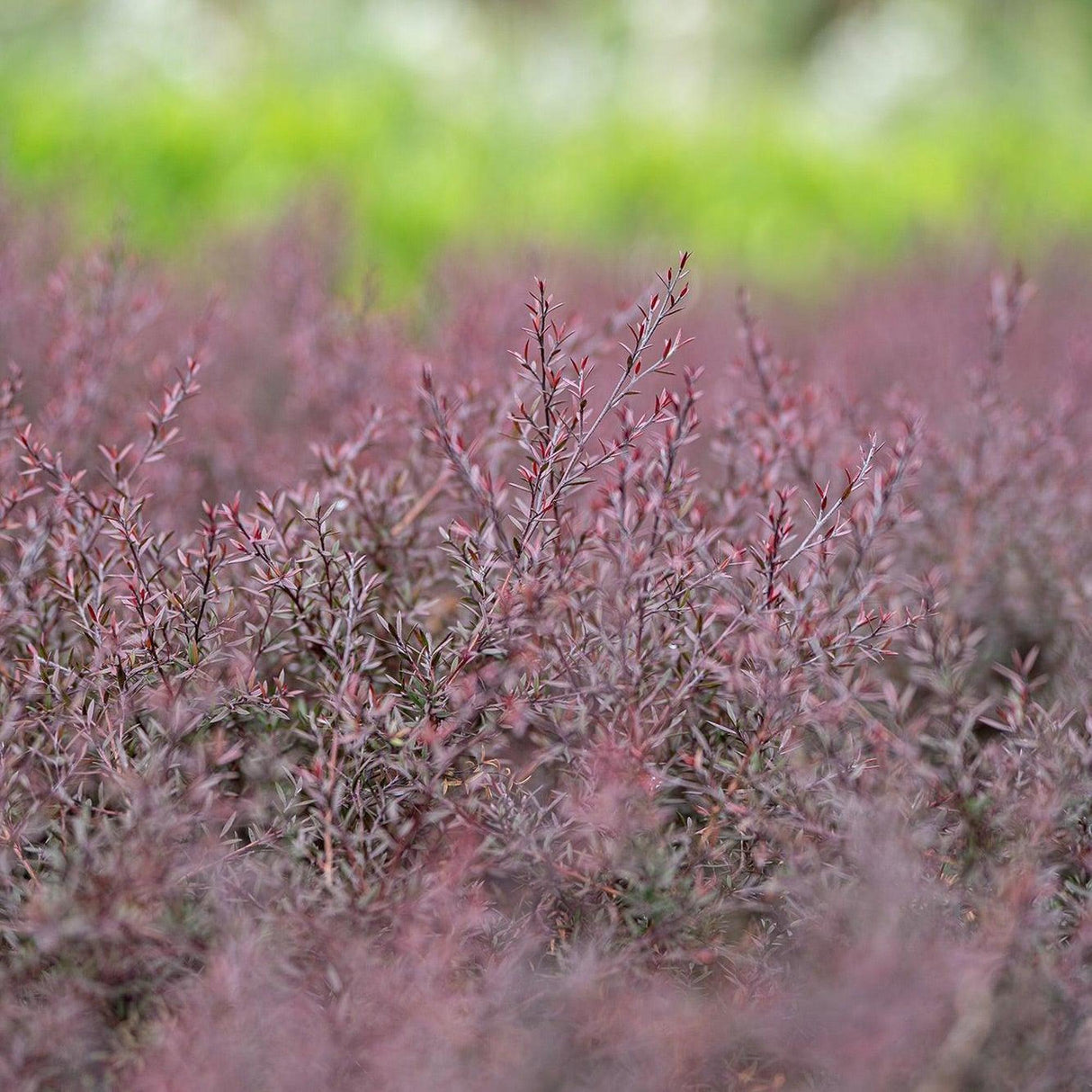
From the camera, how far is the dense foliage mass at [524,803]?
1.38 m

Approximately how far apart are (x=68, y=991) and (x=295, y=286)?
218 centimetres

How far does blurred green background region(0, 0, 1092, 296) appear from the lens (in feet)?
16.4

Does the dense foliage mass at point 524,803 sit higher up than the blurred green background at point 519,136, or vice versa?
the blurred green background at point 519,136

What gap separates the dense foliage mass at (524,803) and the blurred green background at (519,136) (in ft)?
7.20

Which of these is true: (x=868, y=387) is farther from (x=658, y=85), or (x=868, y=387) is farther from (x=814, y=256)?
(x=658, y=85)

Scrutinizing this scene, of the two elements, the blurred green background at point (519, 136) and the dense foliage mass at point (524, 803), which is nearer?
the dense foliage mass at point (524, 803)

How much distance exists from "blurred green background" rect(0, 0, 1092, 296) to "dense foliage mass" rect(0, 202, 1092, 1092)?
219 cm

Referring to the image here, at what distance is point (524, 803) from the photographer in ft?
5.49

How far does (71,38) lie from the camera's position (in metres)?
7.12

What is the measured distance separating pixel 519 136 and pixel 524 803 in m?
5.41

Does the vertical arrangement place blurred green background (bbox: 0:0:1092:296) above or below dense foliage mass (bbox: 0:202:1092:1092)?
above

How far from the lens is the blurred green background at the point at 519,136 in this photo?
5.00 meters

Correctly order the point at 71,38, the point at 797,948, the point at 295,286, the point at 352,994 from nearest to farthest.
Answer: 1. the point at 352,994
2. the point at 797,948
3. the point at 295,286
4. the point at 71,38

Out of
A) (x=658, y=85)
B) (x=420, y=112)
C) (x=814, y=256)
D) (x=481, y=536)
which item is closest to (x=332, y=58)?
(x=420, y=112)
